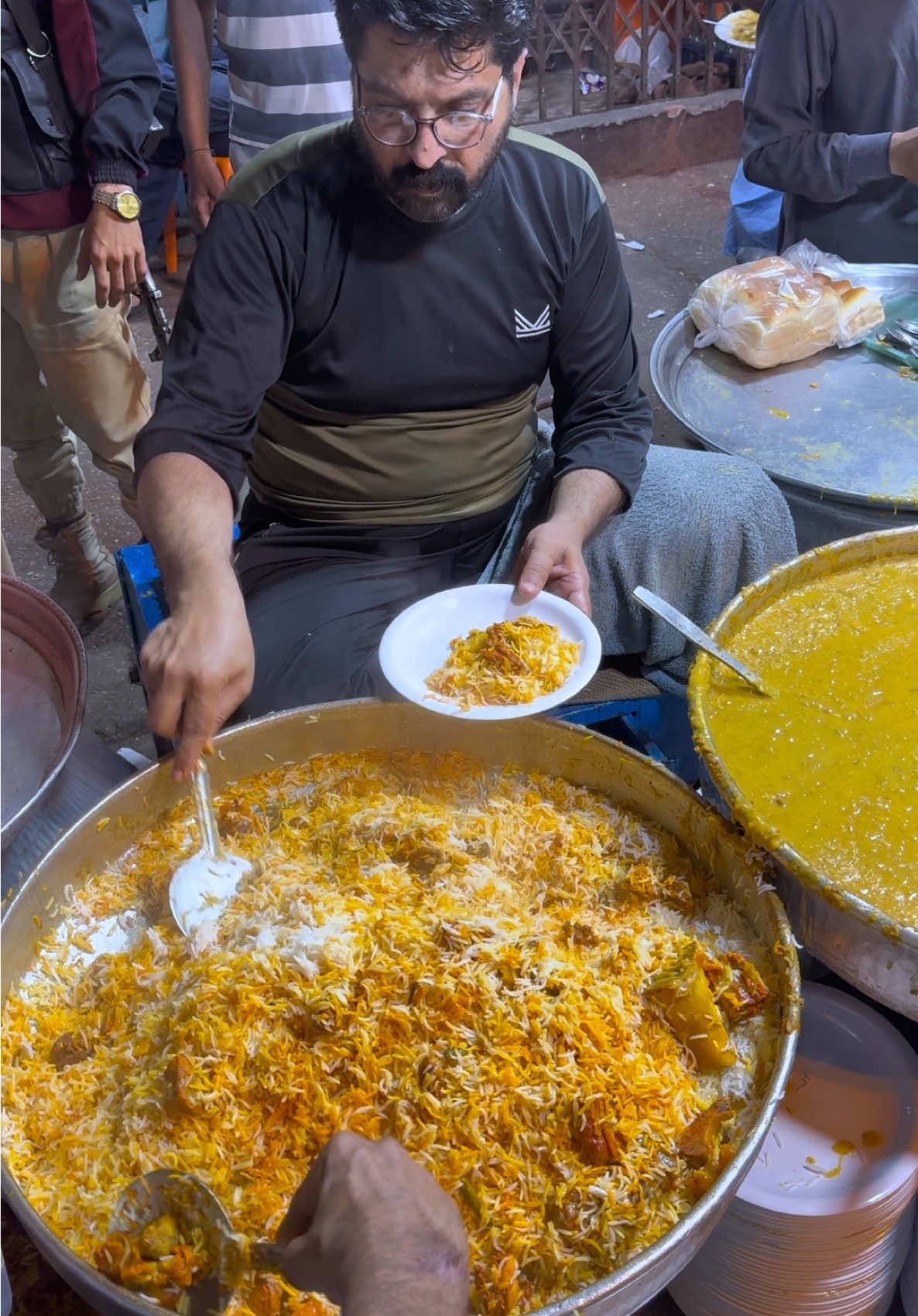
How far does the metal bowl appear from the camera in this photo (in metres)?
1.73

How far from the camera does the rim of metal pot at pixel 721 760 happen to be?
133cm

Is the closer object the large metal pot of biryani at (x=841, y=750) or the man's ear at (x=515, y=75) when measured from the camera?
the large metal pot of biryani at (x=841, y=750)

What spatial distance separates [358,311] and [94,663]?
6.42 ft

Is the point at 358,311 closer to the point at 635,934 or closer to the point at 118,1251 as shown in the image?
the point at 635,934

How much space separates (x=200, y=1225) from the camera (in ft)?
3.92

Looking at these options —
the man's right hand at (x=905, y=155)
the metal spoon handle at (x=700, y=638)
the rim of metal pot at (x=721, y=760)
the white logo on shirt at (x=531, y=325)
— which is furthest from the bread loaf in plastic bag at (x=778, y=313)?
the metal spoon handle at (x=700, y=638)

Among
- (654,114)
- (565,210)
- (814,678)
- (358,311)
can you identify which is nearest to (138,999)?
(814,678)

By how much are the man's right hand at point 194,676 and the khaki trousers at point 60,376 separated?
5.39ft

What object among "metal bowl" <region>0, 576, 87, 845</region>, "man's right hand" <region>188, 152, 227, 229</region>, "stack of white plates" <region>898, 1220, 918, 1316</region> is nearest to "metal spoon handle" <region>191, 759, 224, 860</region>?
"metal bowl" <region>0, 576, 87, 845</region>

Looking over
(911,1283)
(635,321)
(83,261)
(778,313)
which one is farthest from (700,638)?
(635,321)

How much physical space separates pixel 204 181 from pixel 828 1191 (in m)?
3.60

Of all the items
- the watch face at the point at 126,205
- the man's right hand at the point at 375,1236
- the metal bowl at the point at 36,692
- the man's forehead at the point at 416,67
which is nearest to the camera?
the man's right hand at the point at 375,1236

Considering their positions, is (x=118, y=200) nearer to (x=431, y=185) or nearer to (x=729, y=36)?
(x=431, y=185)

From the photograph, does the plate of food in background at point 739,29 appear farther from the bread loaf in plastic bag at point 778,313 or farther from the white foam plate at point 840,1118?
the white foam plate at point 840,1118
